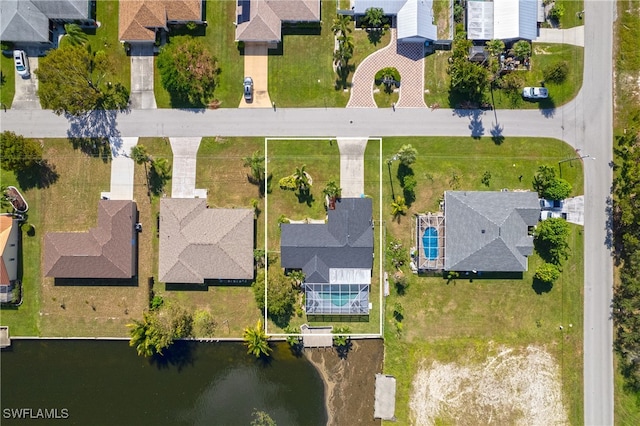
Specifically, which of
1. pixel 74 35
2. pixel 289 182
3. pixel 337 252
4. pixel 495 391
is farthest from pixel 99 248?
pixel 495 391

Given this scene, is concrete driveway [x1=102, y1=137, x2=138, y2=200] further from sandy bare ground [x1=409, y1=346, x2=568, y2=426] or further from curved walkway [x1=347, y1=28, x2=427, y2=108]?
sandy bare ground [x1=409, y1=346, x2=568, y2=426]

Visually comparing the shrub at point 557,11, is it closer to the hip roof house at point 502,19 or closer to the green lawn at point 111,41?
the hip roof house at point 502,19

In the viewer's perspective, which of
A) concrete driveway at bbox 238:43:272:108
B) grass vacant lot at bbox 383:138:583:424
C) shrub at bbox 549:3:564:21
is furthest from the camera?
concrete driveway at bbox 238:43:272:108

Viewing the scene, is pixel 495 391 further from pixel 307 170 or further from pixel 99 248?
pixel 99 248

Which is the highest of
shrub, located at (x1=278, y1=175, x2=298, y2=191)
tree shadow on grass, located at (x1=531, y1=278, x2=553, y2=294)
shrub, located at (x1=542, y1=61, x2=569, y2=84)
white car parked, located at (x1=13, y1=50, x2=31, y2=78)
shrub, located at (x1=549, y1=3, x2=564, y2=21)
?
shrub, located at (x1=549, y1=3, x2=564, y2=21)

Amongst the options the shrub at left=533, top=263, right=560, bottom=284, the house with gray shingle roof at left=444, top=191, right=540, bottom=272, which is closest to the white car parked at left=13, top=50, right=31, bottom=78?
the house with gray shingle roof at left=444, top=191, right=540, bottom=272

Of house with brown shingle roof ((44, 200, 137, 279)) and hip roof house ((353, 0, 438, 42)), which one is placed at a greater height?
hip roof house ((353, 0, 438, 42))

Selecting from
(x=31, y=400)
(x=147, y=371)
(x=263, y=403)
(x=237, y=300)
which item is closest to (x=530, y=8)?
(x=237, y=300)
